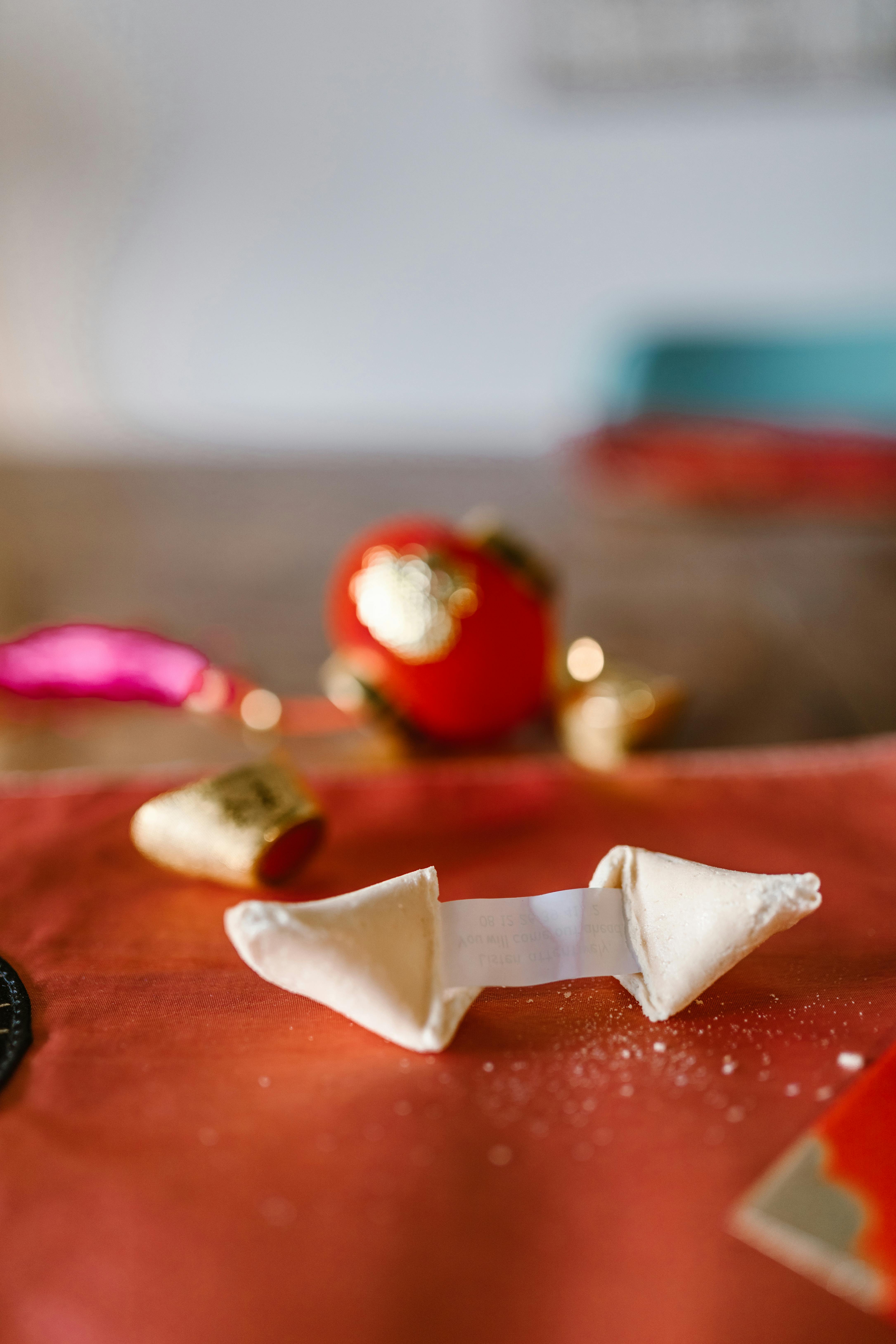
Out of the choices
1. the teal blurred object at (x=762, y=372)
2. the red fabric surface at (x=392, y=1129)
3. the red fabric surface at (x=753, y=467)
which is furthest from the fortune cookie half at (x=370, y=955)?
the teal blurred object at (x=762, y=372)

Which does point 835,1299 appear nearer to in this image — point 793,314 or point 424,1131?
Result: point 424,1131

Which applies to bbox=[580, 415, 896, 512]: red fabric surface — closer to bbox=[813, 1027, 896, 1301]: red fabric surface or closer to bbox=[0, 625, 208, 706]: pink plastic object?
bbox=[0, 625, 208, 706]: pink plastic object

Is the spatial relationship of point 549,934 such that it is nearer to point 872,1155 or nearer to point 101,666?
point 872,1155

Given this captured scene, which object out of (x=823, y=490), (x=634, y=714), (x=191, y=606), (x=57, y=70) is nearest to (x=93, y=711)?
(x=191, y=606)

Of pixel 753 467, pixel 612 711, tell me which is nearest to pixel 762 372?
pixel 753 467

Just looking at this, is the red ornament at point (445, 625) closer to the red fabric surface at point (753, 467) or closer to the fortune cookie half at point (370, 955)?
the fortune cookie half at point (370, 955)

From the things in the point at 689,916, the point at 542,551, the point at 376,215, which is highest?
the point at 376,215
